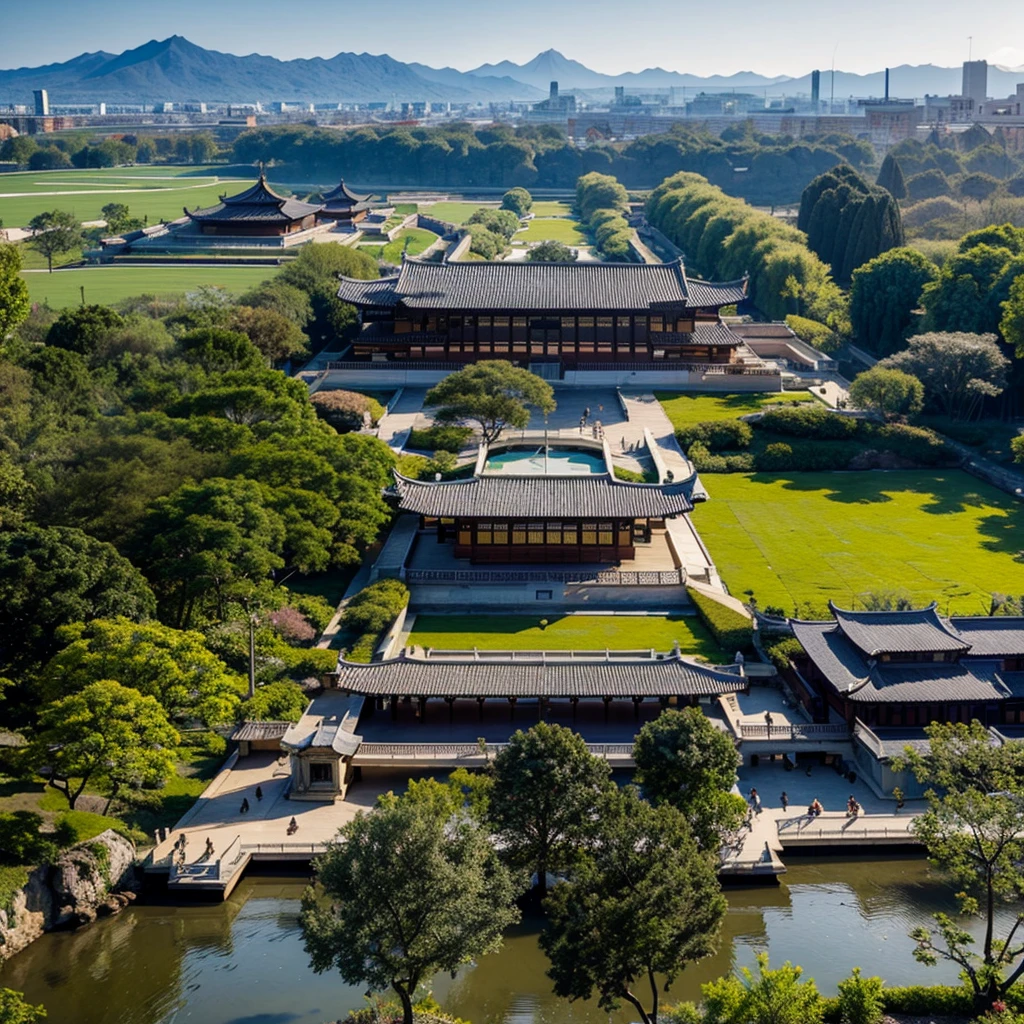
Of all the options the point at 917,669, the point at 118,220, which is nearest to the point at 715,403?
the point at 917,669

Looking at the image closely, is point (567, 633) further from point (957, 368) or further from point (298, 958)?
point (957, 368)

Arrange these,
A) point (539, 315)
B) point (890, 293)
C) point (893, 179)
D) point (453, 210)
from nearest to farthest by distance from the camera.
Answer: point (539, 315), point (890, 293), point (893, 179), point (453, 210)

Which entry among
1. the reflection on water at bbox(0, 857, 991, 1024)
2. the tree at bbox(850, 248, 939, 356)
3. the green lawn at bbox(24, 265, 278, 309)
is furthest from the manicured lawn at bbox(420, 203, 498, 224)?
the reflection on water at bbox(0, 857, 991, 1024)

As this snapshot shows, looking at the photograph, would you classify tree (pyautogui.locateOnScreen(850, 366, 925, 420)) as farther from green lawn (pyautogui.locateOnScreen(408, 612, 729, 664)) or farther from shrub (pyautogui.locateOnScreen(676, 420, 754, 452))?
green lawn (pyautogui.locateOnScreen(408, 612, 729, 664))

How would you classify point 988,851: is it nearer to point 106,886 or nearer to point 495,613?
point 106,886

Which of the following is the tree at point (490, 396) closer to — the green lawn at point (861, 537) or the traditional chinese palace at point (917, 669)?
the green lawn at point (861, 537)

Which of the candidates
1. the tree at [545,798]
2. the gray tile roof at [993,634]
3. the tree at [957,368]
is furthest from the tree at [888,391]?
the tree at [545,798]
